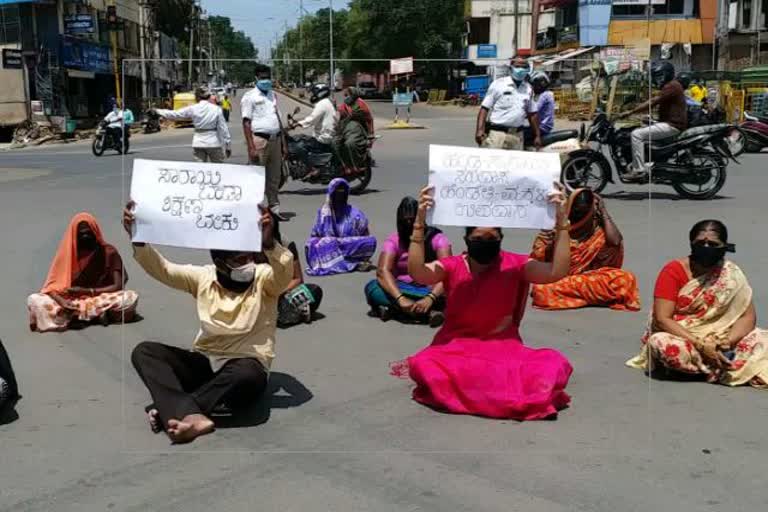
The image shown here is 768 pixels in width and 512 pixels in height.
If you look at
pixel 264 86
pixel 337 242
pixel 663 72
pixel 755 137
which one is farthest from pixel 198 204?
pixel 755 137

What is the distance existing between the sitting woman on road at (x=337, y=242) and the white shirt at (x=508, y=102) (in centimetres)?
320

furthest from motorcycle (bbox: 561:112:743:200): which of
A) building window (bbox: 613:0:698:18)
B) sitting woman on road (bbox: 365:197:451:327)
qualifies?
building window (bbox: 613:0:698:18)

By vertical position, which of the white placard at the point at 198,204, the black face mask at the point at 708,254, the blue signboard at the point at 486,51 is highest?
the blue signboard at the point at 486,51

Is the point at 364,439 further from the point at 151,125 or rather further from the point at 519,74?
the point at 151,125

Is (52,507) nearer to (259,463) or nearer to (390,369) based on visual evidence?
(259,463)

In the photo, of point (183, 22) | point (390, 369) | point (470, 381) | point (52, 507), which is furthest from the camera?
point (183, 22)

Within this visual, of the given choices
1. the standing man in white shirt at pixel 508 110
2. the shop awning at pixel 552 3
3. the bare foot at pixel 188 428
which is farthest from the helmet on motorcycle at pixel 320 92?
the shop awning at pixel 552 3

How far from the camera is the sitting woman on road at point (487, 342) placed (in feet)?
14.2

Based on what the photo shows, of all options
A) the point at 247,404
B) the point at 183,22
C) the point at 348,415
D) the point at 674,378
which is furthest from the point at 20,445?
the point at 183,22

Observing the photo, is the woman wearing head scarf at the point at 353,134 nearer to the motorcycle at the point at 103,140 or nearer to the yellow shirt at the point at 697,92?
the motorcycle at the point at 103,140

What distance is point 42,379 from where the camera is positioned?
5.08m

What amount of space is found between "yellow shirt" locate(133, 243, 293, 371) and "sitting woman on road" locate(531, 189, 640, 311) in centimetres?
277

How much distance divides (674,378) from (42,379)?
12.0 feet

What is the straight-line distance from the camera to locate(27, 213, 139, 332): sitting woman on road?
19.9 feet
